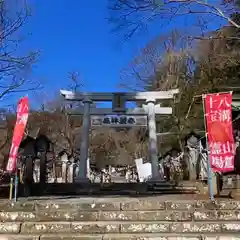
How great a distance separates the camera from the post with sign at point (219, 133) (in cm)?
800

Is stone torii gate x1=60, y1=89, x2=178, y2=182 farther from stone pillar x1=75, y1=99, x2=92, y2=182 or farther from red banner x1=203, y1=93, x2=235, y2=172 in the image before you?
red banner x1=203, y1=93, x2=235, y2=172

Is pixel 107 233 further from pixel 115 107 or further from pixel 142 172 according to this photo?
pixel 142 172

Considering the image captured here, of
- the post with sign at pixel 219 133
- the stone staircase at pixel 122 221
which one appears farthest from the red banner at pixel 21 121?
the post with sign at pixel 219 133

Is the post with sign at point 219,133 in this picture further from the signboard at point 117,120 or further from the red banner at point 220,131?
the signboard at point 117,120

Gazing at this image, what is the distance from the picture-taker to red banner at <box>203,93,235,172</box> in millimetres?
8000

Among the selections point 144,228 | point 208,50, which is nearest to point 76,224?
point 144,228

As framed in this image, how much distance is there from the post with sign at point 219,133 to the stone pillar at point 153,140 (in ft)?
35.8

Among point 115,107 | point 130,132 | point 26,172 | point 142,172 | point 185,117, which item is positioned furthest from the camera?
point 130,132

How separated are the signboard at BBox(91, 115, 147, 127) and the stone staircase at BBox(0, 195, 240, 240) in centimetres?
1351

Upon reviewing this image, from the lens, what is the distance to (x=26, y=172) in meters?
14.6

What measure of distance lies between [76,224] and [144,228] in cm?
126

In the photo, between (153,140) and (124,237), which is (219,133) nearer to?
(124,237)

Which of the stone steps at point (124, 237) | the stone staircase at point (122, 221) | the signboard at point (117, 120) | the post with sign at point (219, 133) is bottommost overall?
the stone steps at point (124, 237)

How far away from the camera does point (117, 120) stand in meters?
21.0
